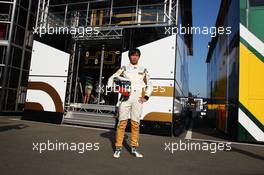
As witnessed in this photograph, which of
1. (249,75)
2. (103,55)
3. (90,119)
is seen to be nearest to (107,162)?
(249,75)

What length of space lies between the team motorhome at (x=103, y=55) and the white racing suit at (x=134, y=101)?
340 cm

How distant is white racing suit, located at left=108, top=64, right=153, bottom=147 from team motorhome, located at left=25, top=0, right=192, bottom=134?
340 centimetres

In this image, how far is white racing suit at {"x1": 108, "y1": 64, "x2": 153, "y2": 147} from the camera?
14.0ft

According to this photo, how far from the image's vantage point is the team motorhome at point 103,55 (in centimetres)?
785

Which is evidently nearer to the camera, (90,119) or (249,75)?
(249,75)

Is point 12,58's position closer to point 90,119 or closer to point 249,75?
point 90,119

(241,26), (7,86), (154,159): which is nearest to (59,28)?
(7,86)

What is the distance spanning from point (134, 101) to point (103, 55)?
25.3 feet

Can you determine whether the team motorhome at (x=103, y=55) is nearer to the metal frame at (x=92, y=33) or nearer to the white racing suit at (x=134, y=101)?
the metal frame at (x=92, y=33)

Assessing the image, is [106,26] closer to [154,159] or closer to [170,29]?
[170,29]

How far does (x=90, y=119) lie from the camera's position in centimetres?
901

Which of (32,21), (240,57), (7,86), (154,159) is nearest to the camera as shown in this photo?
(154,159)

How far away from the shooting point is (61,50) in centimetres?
945

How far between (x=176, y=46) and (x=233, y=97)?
2287 mm
